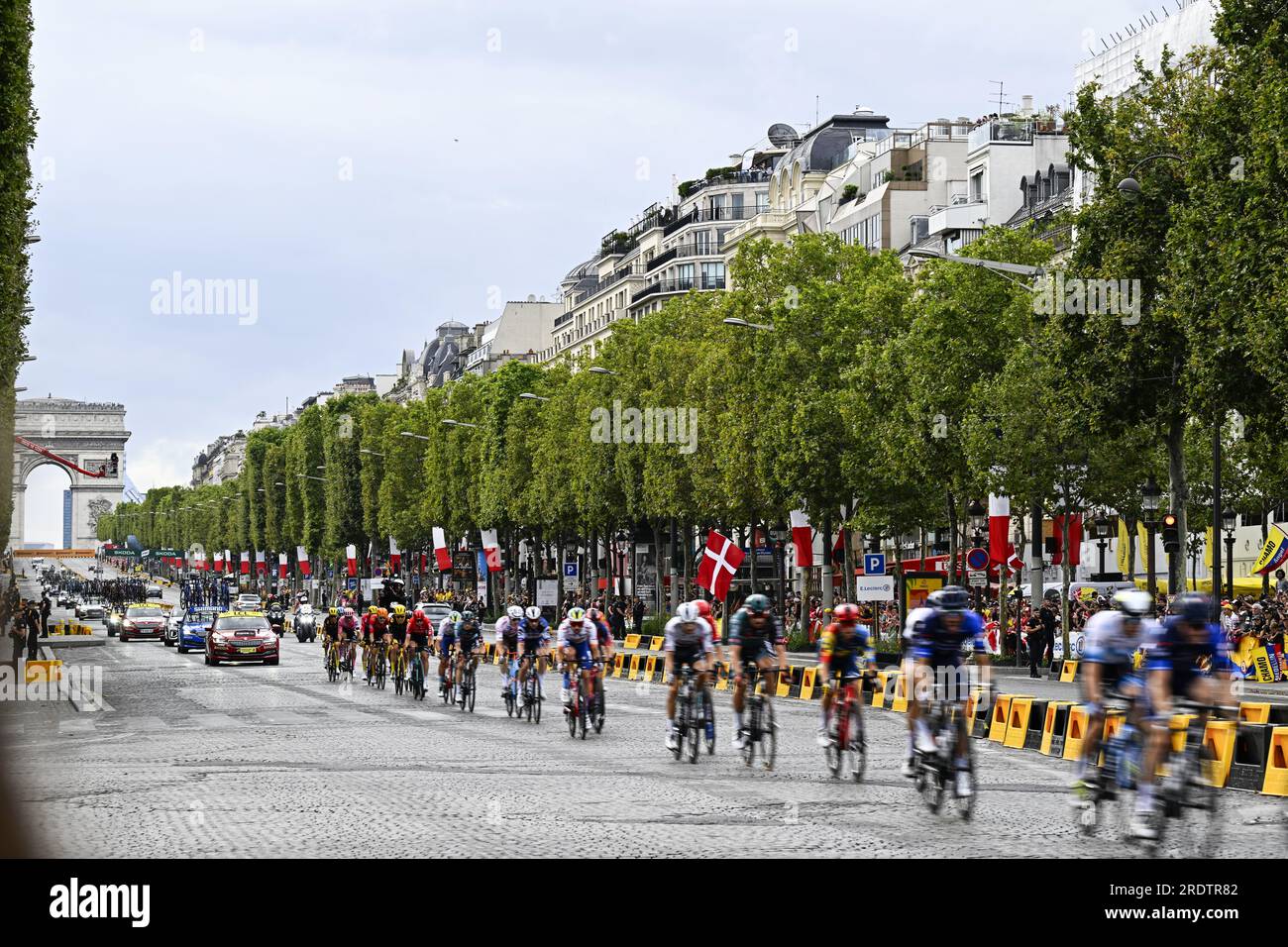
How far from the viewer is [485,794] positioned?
20078 millimetres

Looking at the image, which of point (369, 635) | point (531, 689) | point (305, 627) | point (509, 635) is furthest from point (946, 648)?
point (305, 627)

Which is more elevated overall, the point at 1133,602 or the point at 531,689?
the point at 1133,602

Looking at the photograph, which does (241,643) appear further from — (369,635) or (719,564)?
(719,564)

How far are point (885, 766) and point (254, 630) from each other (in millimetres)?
41475

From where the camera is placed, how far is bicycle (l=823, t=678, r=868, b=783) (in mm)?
21141

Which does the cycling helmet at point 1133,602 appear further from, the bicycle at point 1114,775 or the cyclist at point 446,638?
the cyclist at point 446,638

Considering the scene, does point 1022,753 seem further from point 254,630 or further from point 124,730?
point 254,630

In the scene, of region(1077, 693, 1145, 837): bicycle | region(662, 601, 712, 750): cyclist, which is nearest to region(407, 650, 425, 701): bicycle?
region(662, 601, 712, 750): cyclist

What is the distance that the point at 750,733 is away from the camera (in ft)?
76.5

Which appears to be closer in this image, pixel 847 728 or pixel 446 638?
pixel 847 728

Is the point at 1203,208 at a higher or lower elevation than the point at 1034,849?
higher

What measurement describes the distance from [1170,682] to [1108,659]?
3.73 feet

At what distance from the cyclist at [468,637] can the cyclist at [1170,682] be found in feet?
71.0
